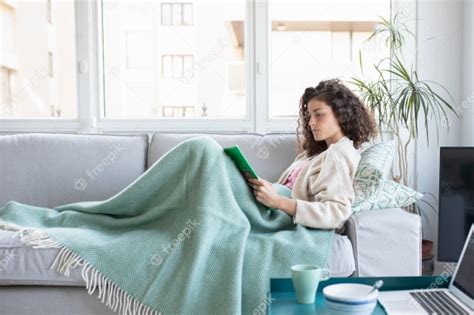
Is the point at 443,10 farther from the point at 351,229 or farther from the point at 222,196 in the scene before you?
the point at 222,196

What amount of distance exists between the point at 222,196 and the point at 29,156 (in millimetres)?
1113

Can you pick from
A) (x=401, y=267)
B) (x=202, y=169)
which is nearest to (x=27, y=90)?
(x=202, y=169)

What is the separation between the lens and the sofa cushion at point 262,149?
2426 mm

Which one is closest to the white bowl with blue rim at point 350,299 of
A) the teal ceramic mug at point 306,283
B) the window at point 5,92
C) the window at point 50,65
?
the teal ceramic mug at point 306,283

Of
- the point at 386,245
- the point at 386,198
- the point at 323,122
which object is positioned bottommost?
the point at 386,245

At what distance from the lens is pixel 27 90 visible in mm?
3043

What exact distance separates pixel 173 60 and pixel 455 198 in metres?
1.68

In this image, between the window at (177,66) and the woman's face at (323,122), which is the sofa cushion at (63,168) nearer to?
the window at (177,66)

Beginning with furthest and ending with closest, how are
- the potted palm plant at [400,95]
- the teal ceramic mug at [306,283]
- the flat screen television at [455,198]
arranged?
the potted palm plant at [400,95] → the flat screen television at [455,198] → the teal ceramic mug at [306,283]

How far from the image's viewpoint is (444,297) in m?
1.29

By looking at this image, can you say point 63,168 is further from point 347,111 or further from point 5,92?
point 347,111

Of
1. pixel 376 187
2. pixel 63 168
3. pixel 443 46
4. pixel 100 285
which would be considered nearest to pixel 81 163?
pixel 63 168

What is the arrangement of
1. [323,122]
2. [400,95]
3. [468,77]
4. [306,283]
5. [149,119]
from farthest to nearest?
[149,119] → [468,77] → [400,95] → [323,122] → [306,283]

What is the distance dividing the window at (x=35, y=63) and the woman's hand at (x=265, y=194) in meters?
1.55
